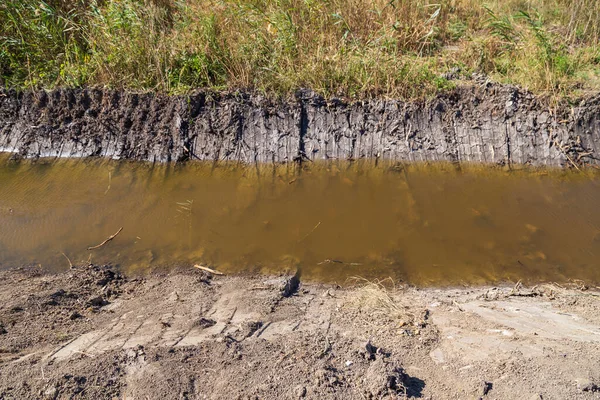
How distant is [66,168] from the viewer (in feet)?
19.6

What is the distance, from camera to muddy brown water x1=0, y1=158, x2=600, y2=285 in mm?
4621

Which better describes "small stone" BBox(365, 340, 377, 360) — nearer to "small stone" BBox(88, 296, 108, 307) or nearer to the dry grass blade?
the dry grass blade

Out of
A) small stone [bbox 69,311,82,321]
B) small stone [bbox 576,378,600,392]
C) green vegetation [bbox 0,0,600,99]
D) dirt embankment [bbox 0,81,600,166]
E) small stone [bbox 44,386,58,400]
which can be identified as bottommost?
small stone [bbox 576,378,600,392]

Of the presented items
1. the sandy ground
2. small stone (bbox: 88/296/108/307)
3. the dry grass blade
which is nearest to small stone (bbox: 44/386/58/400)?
the sandy ground

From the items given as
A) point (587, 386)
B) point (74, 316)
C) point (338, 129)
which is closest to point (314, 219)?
point (338, 129)

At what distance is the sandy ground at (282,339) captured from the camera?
8.77 feet

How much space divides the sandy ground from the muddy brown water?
30 cm

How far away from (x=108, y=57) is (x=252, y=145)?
249 centimetres

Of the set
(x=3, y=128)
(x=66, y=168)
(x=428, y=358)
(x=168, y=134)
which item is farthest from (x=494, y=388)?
(x=3, y=128)

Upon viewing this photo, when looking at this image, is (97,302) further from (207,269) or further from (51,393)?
(51,393)

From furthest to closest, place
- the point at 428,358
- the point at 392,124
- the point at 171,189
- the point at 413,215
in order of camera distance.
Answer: the point at 392,124
the point at 171,189
the point at 413,215
the point at 428,358

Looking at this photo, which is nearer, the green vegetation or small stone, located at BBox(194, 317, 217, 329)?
small stone, located at BBox(194, 317, 217, 329)

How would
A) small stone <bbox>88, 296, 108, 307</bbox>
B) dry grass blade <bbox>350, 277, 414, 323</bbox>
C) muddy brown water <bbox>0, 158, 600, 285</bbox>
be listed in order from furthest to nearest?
muddy brown water <bbox>0, 158, 600, 285</bbox> < small stone <bbox>88, 296, 108, 307</bbox> < dry grass blade <bbox>350, 277, 414, 323</bbox>

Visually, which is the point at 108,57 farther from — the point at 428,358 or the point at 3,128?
the point at 428,358
